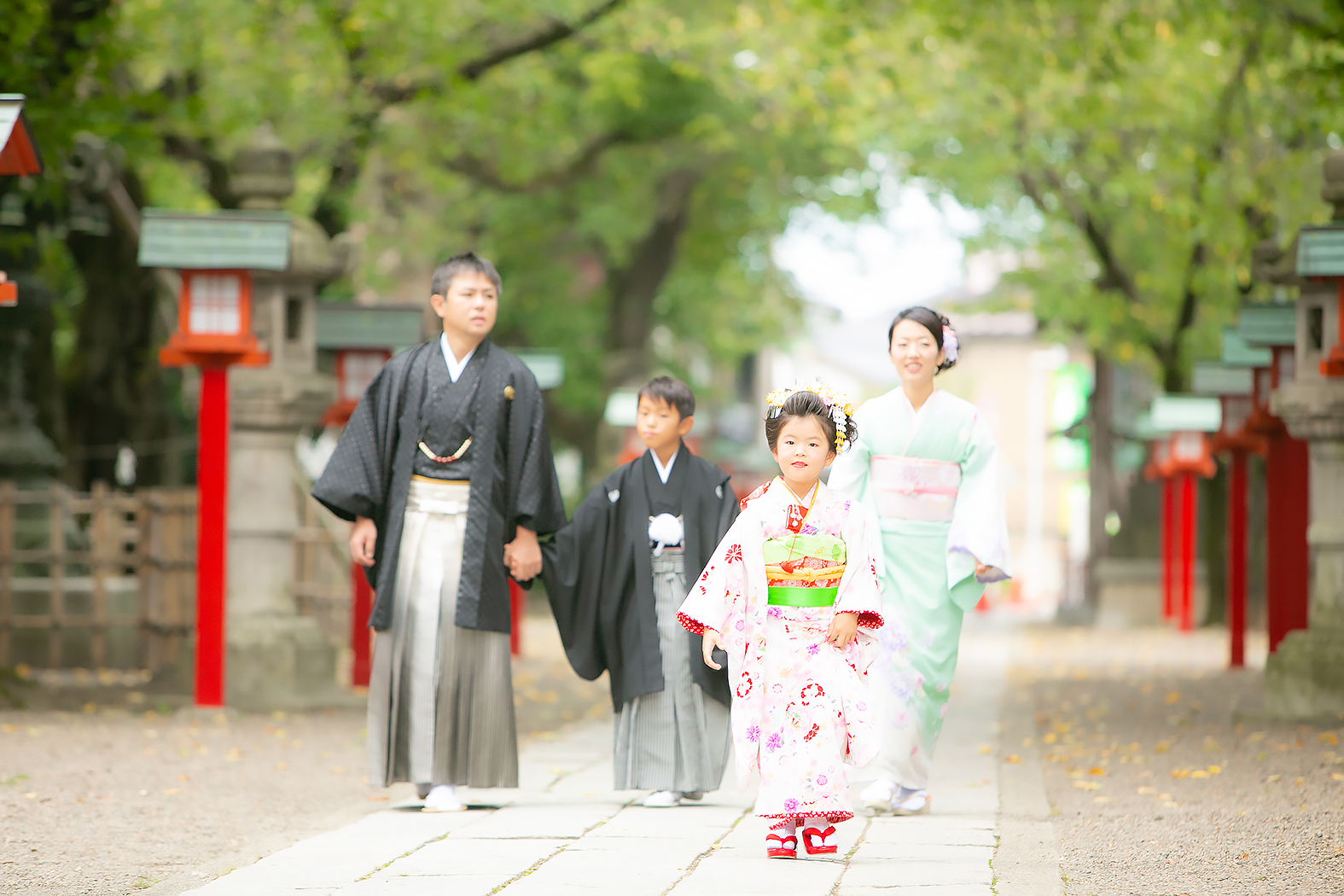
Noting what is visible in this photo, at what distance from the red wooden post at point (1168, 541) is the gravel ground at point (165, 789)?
Result: 12.7 meters

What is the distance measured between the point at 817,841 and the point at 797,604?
0.69 meters

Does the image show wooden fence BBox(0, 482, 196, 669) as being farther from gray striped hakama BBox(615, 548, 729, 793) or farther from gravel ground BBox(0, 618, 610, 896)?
gray striped hakama BBox(615, 548, 729, 793)

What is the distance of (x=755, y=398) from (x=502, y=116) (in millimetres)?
23075

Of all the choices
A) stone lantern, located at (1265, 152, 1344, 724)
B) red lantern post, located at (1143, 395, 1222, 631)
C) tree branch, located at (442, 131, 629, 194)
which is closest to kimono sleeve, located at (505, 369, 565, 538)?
stone lantern, located at (1265, 152, 1344, 724)

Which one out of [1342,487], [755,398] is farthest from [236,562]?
[755,398]

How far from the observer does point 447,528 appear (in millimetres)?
5555

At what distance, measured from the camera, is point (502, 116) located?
1684cm

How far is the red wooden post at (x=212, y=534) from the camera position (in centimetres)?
845

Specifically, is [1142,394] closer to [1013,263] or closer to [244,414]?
[1013,263]

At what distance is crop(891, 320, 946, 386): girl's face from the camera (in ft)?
18.4

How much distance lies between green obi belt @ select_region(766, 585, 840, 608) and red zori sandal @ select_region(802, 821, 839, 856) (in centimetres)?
64

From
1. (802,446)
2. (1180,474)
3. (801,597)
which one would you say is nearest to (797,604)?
(801,597)

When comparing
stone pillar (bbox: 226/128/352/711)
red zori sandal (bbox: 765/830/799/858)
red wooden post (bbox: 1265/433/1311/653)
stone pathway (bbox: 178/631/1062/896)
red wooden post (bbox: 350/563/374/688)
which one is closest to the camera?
stone pathway (bbox: 178/631/1062/896)

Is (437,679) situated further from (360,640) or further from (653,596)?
(360,640)
